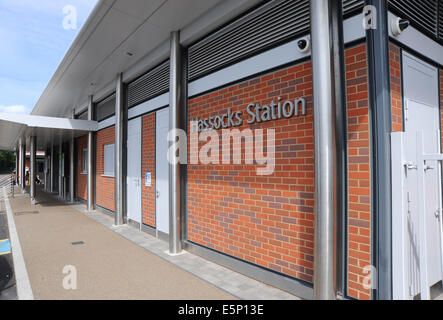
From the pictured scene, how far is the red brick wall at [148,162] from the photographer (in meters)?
6.62

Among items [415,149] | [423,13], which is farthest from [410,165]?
[423,13]

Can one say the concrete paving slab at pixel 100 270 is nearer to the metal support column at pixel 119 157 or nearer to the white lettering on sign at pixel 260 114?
the metal support column at pixel 119 157

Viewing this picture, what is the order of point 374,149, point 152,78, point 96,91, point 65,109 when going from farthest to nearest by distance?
1. point 65,109
2. point 96,91
3. point 152,78
4. point 374,149

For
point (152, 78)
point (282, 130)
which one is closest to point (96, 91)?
point (152, 78)

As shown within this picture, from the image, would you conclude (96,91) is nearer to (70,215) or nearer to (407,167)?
(70,215)

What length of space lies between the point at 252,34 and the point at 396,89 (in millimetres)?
2130

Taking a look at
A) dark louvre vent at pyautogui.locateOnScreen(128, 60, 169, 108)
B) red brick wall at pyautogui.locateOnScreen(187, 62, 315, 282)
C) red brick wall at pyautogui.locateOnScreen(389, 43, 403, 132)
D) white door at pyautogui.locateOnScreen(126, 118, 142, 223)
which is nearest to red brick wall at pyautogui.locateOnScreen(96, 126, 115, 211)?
white door at pyautogui.locateOnScreen(126, 118, 142, 223)

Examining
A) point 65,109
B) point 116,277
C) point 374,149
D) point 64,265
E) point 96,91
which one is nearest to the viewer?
point 374,149

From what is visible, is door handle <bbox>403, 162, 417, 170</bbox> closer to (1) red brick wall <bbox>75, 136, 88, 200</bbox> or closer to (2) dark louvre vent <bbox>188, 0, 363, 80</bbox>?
(2) dark louvre vent <bbox>188, 0, 363, 80</bbox>

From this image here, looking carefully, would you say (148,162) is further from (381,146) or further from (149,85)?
(381,146)

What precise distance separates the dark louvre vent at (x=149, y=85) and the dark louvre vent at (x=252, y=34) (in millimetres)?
1093

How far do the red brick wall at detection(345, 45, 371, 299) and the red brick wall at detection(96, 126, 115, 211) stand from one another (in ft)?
25.3

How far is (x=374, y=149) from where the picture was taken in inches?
107
